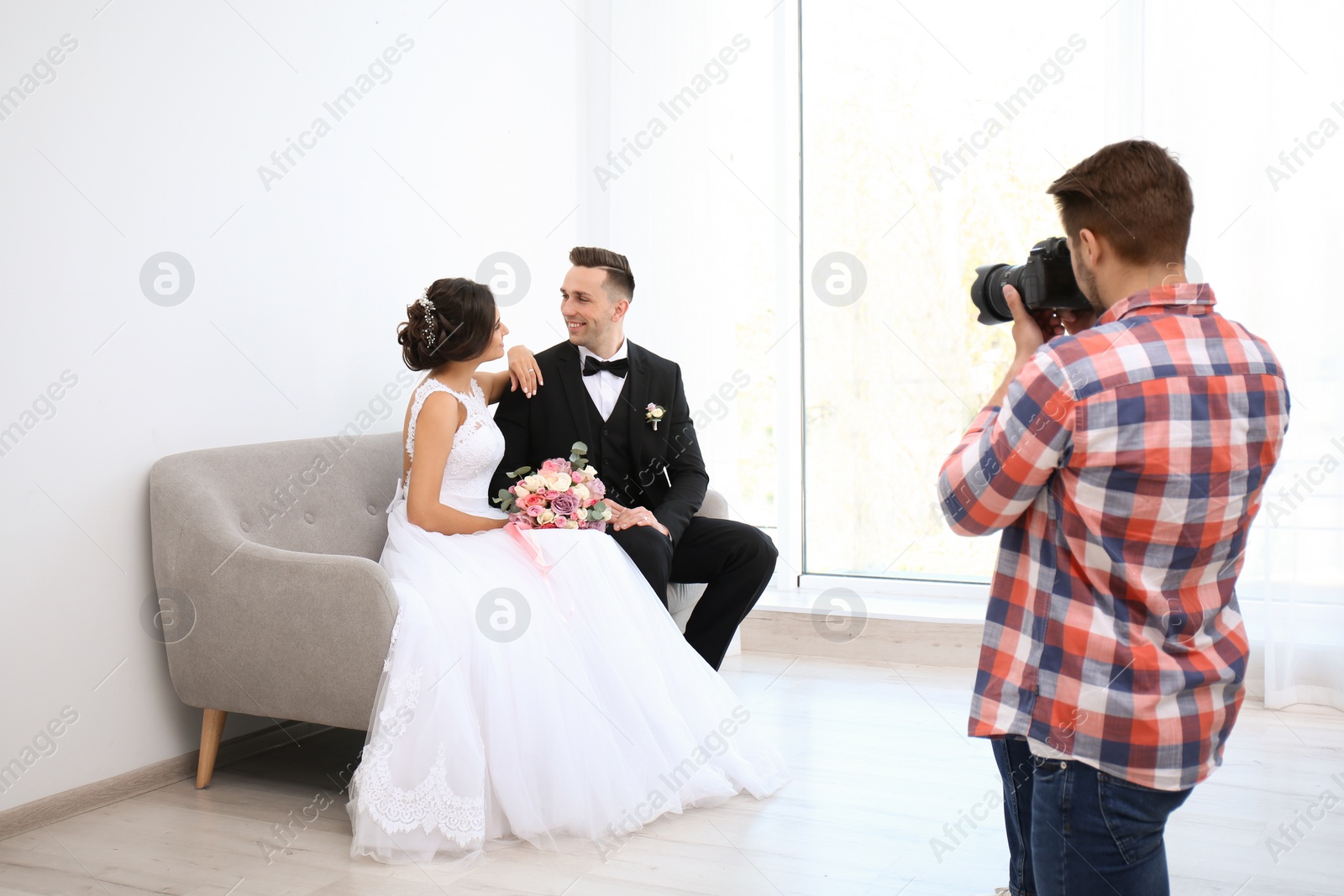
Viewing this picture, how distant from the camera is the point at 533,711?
2.42 meters

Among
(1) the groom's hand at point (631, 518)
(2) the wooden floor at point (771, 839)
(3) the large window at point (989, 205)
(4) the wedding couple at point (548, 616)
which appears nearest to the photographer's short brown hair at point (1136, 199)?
(2) the wooden floor at point (771, 839)

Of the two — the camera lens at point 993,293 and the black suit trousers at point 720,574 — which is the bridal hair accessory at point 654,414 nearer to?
the black suit trousers at point 720,574

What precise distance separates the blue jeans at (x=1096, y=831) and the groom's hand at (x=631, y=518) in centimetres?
183

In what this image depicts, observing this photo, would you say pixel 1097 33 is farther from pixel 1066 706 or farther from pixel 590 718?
pixel 1066 706

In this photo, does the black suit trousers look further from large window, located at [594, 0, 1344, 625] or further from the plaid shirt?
the plaid shirt

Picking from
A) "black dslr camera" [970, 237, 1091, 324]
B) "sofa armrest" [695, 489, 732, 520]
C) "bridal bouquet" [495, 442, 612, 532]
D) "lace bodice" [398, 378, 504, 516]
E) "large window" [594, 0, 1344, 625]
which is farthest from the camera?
"large window" [594, 0, 1344, 625]

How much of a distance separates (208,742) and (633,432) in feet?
4.84

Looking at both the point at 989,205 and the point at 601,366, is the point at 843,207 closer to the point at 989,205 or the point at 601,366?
the point at 989,205

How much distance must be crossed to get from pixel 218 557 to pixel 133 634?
0.36 m

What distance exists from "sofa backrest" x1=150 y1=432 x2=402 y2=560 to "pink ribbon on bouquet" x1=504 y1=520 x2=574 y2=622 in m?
0.49

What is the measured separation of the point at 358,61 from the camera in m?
3.43

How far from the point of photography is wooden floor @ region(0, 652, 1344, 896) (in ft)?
7.16

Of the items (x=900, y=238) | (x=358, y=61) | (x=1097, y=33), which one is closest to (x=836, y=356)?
(x=900, y=238)

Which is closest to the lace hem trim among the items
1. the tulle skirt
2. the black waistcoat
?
the tulle skirt
